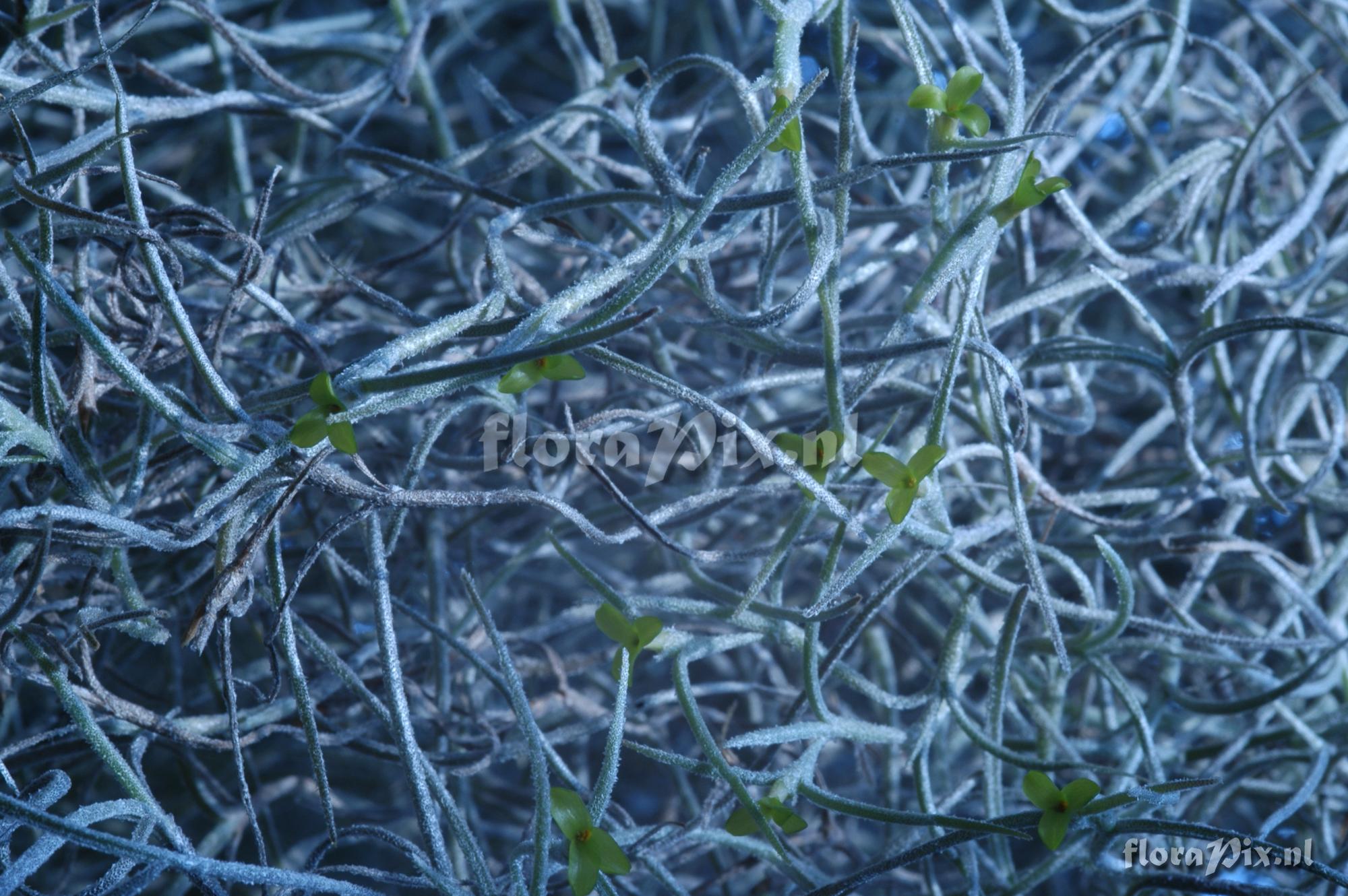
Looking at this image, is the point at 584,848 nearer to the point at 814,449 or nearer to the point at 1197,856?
the point at 814,449

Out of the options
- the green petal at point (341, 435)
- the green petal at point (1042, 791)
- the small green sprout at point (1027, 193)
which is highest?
the small green sprout at point (1027, 193)

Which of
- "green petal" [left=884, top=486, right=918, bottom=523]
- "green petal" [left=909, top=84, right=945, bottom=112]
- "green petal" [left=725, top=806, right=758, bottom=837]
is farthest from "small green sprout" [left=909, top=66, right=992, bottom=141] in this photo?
"green petal" [left=725, top=806, right=758, bottom=837]

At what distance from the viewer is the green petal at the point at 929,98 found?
0.27m

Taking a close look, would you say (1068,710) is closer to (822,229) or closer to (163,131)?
(822,229)

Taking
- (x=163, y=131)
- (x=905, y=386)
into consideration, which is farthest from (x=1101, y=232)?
(x=163, y=131)

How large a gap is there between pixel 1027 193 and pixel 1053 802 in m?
0.17

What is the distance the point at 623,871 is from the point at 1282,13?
0.58 metres

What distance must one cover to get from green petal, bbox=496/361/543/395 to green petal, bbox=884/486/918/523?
10 cm

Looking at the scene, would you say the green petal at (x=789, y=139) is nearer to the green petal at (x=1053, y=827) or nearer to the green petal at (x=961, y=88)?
the green petal at (x=961, y=88)

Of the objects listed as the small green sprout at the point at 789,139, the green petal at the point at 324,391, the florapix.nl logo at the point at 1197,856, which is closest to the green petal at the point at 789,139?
the small green sprout at the point at 789,139

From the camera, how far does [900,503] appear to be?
0.85 ft

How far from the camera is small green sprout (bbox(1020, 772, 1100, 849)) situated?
10.4 inches

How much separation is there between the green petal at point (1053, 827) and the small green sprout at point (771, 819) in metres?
0.06

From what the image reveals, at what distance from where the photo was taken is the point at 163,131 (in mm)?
490
